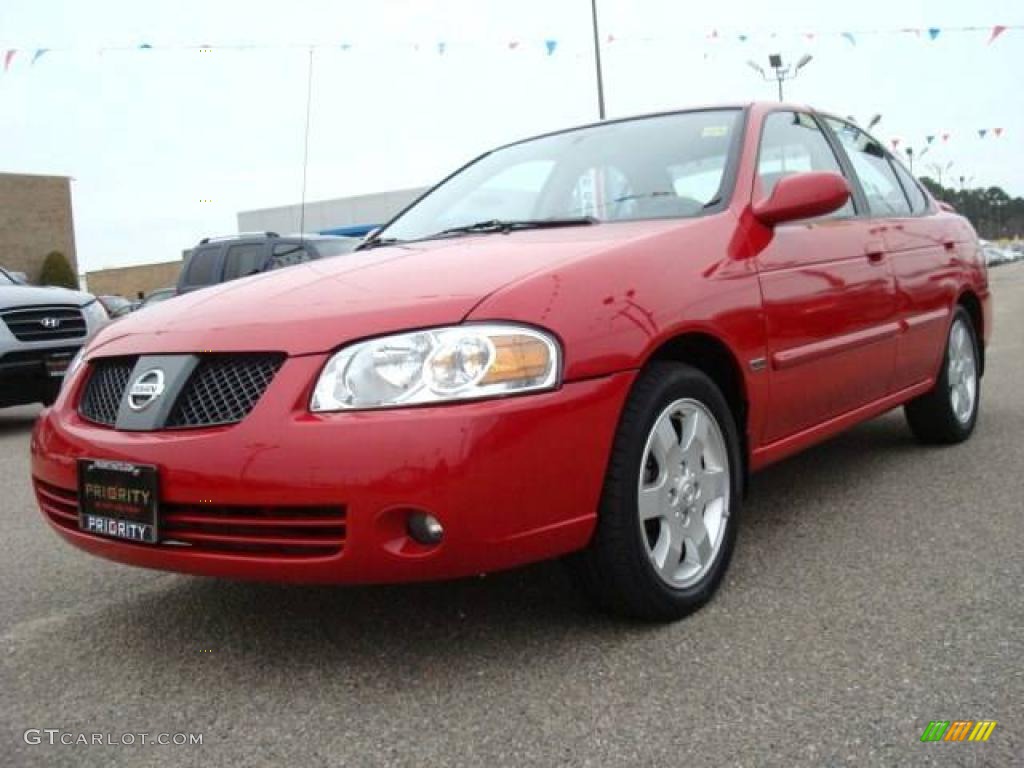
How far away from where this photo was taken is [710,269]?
2973 mm

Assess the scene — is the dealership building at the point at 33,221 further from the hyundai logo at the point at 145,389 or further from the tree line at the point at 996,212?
the tree line at the point at 996,212

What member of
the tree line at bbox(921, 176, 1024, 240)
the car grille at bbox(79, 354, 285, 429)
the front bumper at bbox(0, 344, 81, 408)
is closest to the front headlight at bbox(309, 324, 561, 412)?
the car grille at bbox(79, 354, 285, 429)

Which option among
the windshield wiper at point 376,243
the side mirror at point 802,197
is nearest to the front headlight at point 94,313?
the windshield wiper at point 376,243

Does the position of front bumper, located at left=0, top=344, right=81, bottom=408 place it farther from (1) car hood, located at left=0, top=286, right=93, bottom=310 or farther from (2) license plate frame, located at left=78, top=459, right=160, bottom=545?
(2) license plate frame, located at left=78, top=459, right=160, bottom=545

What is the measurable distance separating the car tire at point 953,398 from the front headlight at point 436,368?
9.75 ft

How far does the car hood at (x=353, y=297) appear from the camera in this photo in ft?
8.00

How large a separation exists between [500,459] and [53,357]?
6.24 meters

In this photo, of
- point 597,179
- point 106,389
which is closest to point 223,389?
point 106,389

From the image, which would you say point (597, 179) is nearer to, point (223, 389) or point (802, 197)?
point (802, 197)

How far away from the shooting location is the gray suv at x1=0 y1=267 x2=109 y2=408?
7352mm

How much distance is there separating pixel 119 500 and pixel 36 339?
5.65m

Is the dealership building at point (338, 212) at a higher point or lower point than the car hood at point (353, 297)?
higher

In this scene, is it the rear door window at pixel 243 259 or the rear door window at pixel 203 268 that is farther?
the rear door window at pixel 203 268

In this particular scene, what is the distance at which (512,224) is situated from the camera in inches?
135
